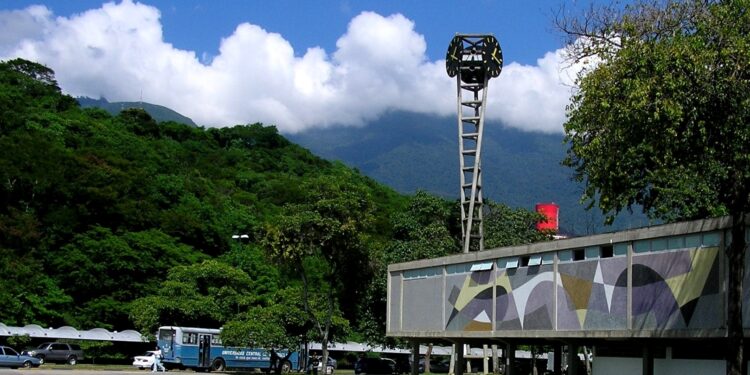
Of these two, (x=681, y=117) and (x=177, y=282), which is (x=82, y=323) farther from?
(x=681, y=117)

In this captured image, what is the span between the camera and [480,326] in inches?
1233

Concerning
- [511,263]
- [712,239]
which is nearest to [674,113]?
[712,239]

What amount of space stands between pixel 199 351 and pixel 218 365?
1608 millimetres

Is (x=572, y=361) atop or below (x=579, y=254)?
below

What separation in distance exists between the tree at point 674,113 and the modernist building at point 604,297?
4.03 feet

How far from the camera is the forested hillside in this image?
4916 cm


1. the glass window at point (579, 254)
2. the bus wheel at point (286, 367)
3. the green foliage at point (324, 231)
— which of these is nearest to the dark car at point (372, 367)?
the bus wheel at point (286, 367)

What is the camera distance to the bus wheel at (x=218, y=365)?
2014 inches

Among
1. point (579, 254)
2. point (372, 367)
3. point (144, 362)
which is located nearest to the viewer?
point (579, 254)

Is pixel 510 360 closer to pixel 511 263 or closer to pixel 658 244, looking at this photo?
pixel 511 263

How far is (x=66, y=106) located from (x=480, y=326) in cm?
7412

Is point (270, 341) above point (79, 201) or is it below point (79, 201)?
below

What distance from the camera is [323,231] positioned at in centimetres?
4712

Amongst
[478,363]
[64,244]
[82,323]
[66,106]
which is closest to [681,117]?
[82,323]
